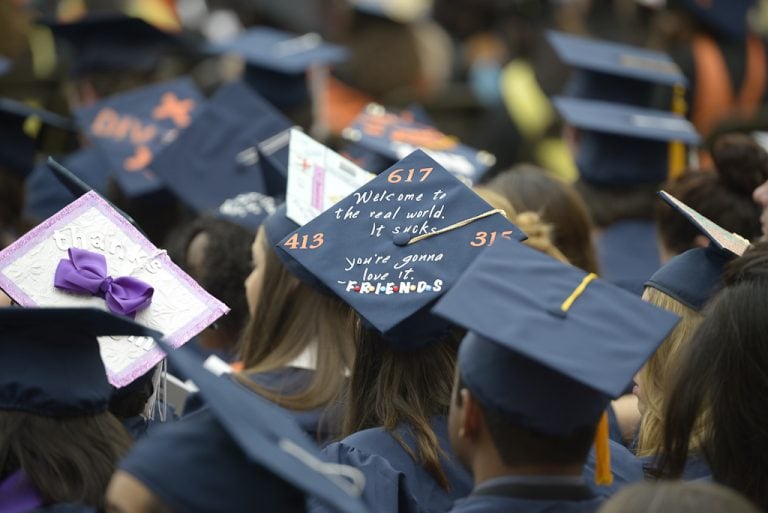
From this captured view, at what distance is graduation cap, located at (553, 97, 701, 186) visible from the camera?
18.6 ft

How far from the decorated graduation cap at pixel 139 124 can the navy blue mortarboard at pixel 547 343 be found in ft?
11.9

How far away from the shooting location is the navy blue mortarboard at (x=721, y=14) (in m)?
7.04

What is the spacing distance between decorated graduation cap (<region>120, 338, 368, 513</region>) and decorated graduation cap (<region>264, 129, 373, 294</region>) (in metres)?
1.48

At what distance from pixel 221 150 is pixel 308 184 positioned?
1767 mm

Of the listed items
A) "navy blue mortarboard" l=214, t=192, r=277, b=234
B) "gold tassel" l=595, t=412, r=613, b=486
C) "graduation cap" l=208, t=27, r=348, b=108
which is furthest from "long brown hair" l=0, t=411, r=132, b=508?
"graduation cap" l=208, t=27, r=348, b=108

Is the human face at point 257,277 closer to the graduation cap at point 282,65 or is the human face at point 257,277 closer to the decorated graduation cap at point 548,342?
the decorated graduation cap at point 548,342

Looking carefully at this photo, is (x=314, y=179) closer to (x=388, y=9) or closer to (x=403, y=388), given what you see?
(x=403, y=388)

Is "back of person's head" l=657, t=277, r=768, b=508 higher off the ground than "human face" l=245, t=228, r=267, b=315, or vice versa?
"back of person's head" l=657, t=277, r=768, b=508

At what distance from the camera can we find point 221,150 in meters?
5.71

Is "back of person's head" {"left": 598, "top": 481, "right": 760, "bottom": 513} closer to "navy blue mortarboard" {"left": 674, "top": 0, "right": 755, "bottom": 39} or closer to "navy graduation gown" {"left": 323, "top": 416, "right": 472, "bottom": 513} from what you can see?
"navy graduation gown" {"left": 323, "top": 416, "right": 472, "bottom": 513}

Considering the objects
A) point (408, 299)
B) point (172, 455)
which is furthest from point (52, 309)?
point (408, 299)

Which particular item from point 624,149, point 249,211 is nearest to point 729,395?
point 249,211

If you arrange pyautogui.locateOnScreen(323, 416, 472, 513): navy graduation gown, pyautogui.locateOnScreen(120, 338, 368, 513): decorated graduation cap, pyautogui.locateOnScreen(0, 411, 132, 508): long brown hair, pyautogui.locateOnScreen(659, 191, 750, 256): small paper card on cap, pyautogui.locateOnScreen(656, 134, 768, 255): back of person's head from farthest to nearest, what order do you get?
1. pyautogui.locateOnScreen(656, 134, 768, 255): back of person's head
2. pyautogui.locateOnScreen(659, 191, 750, 256): small paper card on cap
3. pyautogui.locateOnScreen(323, 416, 472, 513): navy graduation gown
4. pyautogui.locateOnScreen(0, 411, 132, 508): long brown hair
5. pyautogui.locateOnScreen(120, 338, 368, 513): decorated graduation cap

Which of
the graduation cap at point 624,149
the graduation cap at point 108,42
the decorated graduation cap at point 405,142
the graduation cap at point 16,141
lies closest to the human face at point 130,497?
the decorated graduation cap at point 405,142
